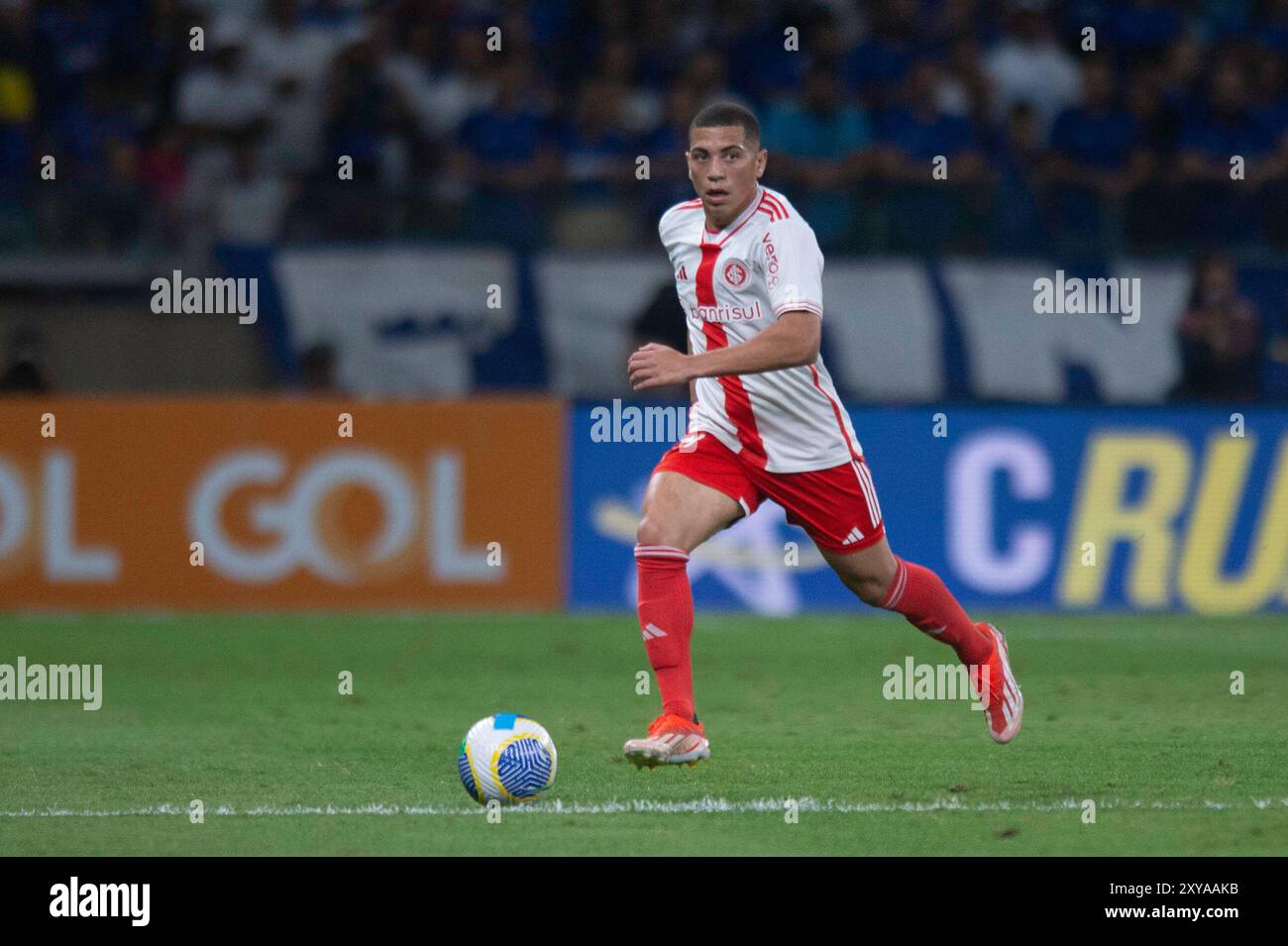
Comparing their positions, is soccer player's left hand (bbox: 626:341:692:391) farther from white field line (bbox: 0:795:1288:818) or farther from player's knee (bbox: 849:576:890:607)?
white field line (bbox: 0:795:1288:818)

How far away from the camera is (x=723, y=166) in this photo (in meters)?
6.71

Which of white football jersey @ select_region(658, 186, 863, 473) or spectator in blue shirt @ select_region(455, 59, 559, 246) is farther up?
spectator in blue shirt @ select_region(455, 59, 559, 246)

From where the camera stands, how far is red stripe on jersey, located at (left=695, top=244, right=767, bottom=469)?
6.87 metres

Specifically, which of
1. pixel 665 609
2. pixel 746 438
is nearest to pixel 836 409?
pixel 746 438

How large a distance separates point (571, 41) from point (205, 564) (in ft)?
18.0

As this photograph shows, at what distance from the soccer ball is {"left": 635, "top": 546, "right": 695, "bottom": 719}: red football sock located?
2.18ft

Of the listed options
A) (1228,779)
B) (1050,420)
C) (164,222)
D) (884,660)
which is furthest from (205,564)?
(1228,779)

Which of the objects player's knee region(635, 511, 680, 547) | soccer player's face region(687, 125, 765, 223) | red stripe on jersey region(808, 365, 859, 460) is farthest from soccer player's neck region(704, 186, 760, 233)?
player's knee region(635, 511, 680, 547)

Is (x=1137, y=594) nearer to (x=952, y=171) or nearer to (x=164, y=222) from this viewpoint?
(x=952, y=171)

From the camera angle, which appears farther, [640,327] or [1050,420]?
[640,327]

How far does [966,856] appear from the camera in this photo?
529cm

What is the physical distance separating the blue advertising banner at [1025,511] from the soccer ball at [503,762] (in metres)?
5.97

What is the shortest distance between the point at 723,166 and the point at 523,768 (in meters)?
2.05

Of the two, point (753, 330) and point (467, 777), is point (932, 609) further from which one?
point (467, 777)
